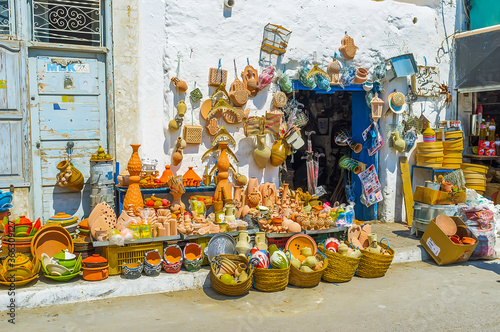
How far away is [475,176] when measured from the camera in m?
8.00

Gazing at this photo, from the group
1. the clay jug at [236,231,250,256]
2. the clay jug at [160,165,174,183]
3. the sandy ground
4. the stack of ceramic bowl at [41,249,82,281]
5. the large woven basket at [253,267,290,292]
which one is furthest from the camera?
the clay jug at [160,165,174,183]

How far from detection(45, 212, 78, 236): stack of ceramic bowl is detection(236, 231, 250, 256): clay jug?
1.97m

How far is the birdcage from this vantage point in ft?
22.7

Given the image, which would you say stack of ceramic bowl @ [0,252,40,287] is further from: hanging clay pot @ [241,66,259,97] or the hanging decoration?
the hanging decoration

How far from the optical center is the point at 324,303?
4770mm

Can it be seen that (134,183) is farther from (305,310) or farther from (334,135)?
(334,135)

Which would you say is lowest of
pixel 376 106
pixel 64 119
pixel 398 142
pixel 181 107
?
pixel 398 142

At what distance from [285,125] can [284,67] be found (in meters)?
0.92

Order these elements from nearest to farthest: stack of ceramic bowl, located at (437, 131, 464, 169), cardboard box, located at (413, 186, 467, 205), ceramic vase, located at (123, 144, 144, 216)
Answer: ceramic vase, located at (123, 144, 144, 216) < cardboard box, located at (413, 186, 467, 205) < stack of ceramic bowl, located at (437, 131, 464, 169)

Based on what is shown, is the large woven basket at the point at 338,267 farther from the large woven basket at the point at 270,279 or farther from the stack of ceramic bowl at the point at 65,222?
the stack of ceramic bowl at the point at 65,222

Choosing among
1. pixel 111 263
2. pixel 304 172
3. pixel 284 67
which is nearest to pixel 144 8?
pixel 284 67

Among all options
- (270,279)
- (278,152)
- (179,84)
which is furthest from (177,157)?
(270,279)

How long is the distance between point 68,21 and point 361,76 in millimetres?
4524

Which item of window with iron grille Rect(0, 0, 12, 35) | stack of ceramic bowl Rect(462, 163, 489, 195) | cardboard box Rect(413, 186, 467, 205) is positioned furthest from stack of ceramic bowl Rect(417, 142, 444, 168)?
window with iron grille Rect(0, 0, 12, 35)
